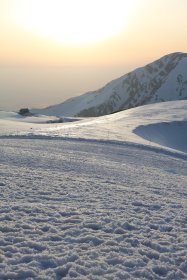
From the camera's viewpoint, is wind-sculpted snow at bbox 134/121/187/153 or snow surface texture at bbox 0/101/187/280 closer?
snow surface texture at bbox 0/101/187/280

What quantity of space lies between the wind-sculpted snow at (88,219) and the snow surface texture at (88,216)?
2 centimetres

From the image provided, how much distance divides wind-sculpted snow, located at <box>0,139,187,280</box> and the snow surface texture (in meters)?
0.02

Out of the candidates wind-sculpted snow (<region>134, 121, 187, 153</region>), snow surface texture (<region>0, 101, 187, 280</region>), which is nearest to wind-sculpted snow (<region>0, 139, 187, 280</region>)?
snow surface texture (<region>0, 101, 187, 280</region>)

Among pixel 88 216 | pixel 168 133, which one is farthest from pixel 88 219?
pixel 168 133

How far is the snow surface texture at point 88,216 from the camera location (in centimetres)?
724

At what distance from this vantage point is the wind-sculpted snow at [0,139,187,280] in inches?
284

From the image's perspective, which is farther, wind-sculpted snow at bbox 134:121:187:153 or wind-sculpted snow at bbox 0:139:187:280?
wind-sculpted snow at bbox 134:121:187:153

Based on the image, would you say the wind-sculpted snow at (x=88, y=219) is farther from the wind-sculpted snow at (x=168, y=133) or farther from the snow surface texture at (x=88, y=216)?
the wind-sculpted snow at (x=168, y=133)

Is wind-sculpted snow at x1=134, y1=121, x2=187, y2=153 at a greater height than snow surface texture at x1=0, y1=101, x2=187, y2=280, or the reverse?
wind-sculpted snow at x1=134, y1=121, x2=187, y2=153

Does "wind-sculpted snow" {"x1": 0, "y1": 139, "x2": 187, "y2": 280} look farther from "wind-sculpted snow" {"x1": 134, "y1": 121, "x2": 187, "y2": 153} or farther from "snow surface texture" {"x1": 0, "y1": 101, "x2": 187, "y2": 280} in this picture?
"wind-sculpted snow" {"x1": 134, "y1": 121, "x2": 187, "y2": 153}

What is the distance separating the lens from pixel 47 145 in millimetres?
20562

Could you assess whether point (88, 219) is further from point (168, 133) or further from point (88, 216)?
point (168, 133)

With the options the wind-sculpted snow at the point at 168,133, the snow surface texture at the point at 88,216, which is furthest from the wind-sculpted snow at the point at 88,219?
the wind-sculpted snow at the point at 168,133

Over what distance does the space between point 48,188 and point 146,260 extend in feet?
16.8
